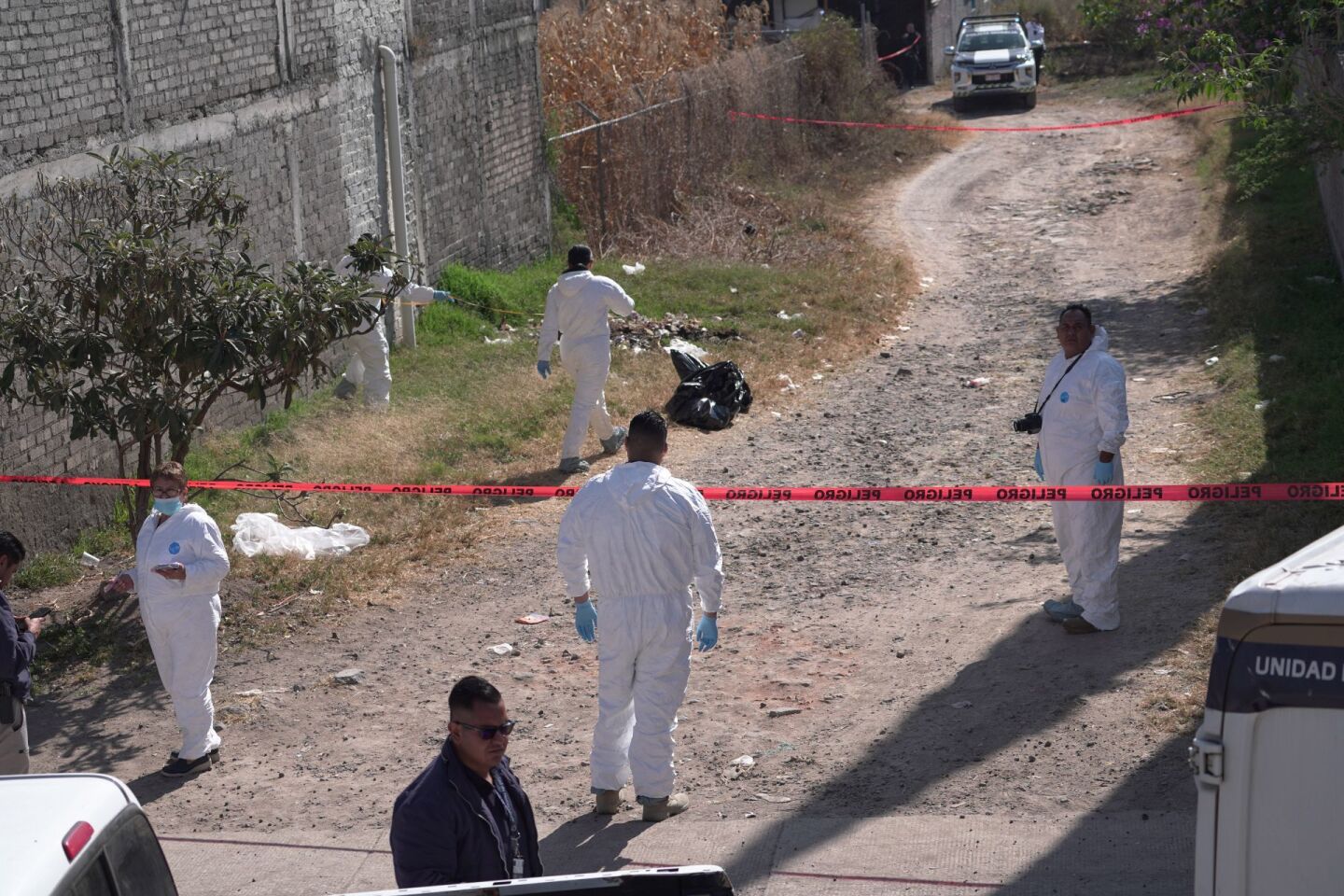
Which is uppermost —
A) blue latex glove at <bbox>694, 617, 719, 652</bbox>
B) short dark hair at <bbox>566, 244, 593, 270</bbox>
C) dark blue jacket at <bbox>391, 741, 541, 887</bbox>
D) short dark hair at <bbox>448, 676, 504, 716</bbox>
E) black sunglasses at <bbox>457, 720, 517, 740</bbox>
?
short dark hair at <bbox>566, 244, 593, 270</bbox>

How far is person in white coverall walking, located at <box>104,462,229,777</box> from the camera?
6.70m

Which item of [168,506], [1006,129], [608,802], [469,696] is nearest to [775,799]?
[608,802]

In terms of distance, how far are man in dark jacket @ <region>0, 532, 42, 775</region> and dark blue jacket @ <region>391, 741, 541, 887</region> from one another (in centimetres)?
260

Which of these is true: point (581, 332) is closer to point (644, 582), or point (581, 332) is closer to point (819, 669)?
point (819, 669)

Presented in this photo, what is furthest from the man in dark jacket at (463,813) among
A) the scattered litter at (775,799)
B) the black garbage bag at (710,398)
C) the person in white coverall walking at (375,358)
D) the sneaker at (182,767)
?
the person in white coverall walking at (375,358)

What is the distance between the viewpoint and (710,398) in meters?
12.5

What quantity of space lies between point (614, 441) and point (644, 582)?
5.88 m

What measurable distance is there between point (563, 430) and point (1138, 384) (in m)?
5.08

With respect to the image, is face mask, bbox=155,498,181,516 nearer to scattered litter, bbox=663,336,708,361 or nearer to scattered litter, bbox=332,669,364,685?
scattered litter, bbox=332,669,364,685

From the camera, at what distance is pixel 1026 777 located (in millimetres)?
6414

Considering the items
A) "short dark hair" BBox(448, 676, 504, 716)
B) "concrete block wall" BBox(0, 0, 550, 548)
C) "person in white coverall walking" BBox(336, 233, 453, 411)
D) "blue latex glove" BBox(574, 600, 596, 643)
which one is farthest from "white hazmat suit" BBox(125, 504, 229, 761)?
"person in white coverall walking" BBox(336, 233, 453, 411)

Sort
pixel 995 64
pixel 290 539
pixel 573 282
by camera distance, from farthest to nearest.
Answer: pixel 995 64 → pixel 573 282 → pixel 290 539

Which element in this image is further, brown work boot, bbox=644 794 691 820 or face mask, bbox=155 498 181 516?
face mask, bbox=155 498 181 516

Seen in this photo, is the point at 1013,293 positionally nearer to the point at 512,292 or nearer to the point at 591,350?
the point at 512,292
